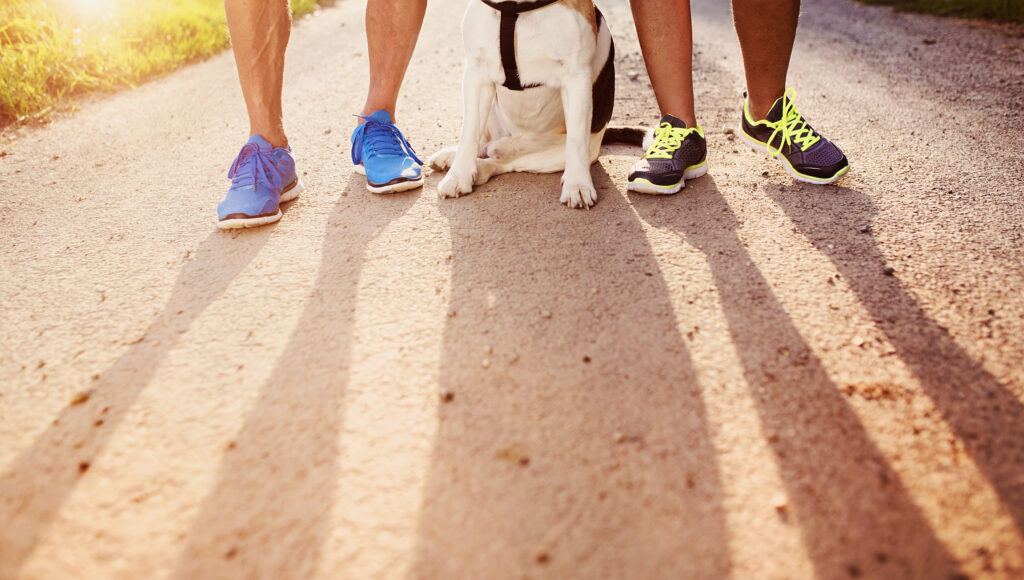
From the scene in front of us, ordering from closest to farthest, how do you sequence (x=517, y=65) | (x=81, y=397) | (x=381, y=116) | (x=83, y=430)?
1. (x=83, y=430)
2. (x=81, y=397)
3. (x=517, y=65)
4. (x=381, y=116)

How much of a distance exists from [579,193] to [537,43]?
606mm

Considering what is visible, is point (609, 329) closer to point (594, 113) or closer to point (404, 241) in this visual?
point (404, 241)

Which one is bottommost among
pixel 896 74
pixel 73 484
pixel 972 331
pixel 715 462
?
pixel 896 74

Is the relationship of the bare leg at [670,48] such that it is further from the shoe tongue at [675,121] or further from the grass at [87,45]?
the grass at [87,45]

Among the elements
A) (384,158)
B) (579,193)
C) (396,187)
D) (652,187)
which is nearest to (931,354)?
(652,187)

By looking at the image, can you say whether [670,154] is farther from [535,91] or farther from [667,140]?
[535,91]

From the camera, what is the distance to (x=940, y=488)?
1.37m

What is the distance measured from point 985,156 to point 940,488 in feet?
7.36

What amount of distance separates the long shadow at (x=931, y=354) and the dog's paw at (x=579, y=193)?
2.51 feet

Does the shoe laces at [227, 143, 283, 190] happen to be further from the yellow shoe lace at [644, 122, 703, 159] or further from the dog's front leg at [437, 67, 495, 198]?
the yellow shoe lace at [644, 122, 703, 159]

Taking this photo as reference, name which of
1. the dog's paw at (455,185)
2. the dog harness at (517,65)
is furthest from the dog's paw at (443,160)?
the dog harness at (517,65)

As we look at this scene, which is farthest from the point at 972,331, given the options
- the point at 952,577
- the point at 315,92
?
the point at 315,92

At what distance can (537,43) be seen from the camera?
252 centimetres

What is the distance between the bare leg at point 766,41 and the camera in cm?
284
